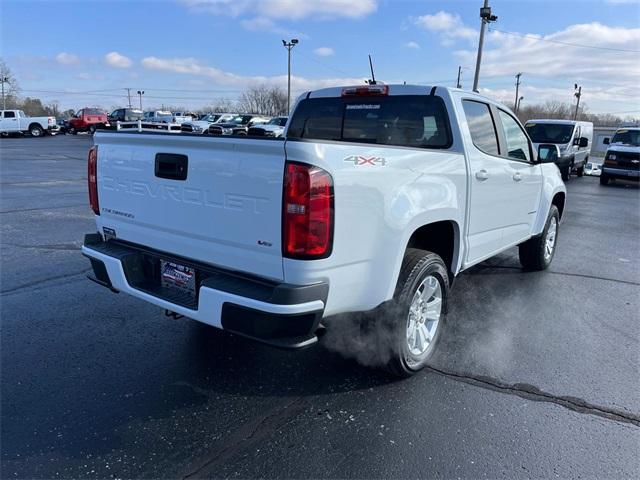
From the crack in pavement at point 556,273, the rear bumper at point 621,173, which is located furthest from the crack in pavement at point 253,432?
the rear bumper at point 621,173

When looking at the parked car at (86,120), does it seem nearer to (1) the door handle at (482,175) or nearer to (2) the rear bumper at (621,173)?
(2) the rear bumper at (621,173)

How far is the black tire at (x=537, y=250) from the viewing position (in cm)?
595

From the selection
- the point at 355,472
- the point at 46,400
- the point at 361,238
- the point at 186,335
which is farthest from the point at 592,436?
the point at 46,400

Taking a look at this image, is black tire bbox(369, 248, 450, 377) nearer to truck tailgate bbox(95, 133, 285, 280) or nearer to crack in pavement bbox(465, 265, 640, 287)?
truck tailgate bbox(95, 133, 285, 280)

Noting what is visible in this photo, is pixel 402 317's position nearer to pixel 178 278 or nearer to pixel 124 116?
pixel 178 278

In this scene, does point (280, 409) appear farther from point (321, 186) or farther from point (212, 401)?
point (321, 186)

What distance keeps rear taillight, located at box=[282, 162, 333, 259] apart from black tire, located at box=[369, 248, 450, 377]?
2.62 feet

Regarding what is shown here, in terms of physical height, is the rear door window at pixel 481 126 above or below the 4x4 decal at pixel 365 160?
above

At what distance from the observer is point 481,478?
2490 mm

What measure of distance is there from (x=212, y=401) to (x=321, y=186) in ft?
5.21

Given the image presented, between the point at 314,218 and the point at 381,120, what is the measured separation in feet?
6.44

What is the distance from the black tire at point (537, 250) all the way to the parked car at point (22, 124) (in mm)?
41132

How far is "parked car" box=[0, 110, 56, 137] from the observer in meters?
37.0

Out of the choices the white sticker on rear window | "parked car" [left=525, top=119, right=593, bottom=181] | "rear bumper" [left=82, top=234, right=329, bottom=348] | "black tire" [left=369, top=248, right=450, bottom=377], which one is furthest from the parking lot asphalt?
"parked car" [left=525, top=119, right=593, bottom=181]
